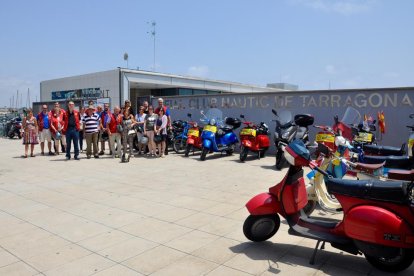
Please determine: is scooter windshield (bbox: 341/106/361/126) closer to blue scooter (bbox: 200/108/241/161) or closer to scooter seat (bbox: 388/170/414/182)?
scooter seat (bbox: 388/170/414/182)

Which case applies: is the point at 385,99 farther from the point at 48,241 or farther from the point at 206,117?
the point at 48,241

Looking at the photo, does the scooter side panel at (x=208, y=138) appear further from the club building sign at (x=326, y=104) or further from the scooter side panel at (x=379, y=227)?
the scooter side panel at (x=379, y=227)

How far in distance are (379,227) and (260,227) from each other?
4.34ft

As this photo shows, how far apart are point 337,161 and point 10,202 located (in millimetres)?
5276

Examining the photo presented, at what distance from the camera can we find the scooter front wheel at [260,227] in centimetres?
412

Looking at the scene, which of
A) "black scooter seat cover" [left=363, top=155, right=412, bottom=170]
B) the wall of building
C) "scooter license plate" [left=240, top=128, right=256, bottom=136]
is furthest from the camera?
the wall of building

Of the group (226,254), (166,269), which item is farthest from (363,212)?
(166,269)

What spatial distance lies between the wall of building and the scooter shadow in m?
25.7

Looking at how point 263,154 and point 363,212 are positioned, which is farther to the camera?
point 263,154

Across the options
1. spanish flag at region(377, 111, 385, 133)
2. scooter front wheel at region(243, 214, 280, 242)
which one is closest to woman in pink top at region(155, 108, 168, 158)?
spanish flag at region(377, 111, 385, 133)

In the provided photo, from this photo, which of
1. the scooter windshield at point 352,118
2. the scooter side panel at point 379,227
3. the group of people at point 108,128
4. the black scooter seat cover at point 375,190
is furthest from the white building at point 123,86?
the scooter side panel at point 379,227

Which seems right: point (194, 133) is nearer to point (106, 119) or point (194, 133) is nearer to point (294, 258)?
point (106, 119)

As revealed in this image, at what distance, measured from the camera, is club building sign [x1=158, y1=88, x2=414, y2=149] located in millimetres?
9852

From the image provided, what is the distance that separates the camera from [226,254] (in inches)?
154
